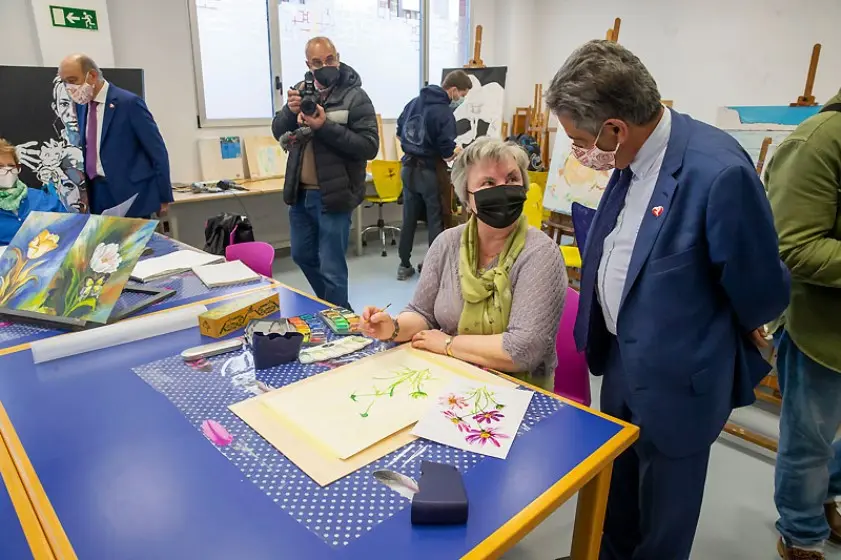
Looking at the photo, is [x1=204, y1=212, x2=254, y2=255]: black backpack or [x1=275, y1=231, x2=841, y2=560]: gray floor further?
[x1=204, y1=212, x2=254, y2=255]: black backpack

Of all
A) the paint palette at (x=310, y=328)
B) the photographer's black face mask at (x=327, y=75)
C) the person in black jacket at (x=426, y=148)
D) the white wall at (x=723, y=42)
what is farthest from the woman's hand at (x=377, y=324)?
the white wall at (x=723, y=42)

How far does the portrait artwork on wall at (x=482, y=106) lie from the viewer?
6.14 m

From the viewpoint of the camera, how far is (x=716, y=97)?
5.45 m

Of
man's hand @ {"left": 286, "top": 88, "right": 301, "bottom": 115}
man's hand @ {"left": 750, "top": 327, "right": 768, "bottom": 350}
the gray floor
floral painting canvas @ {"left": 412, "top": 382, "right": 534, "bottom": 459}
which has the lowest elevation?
the gray floor

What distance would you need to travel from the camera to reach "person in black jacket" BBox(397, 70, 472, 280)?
4332 millimetres

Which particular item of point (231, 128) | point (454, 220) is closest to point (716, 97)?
point (454, 220)

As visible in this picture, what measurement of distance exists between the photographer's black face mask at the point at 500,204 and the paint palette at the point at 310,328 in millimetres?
566

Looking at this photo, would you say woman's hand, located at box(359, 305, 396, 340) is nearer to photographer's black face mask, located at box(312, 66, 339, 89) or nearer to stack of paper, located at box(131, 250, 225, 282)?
stack of paper, located at box(131, 250, 225, 282)

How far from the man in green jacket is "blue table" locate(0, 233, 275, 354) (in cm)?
165

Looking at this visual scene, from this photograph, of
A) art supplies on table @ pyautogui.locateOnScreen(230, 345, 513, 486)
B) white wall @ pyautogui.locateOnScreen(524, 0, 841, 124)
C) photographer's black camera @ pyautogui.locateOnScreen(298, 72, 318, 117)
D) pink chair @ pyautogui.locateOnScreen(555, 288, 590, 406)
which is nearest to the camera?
art supplies on table @ pyautogui.locateOnScreen(230, 345, 513, 486)

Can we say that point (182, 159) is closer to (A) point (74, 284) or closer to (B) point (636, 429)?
(A) point (74, 284)

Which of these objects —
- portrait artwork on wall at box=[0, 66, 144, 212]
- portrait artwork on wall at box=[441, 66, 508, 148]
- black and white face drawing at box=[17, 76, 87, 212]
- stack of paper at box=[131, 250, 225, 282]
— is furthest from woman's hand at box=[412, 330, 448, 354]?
portrait artwork on wall at box=[441, 66, 508, 148]

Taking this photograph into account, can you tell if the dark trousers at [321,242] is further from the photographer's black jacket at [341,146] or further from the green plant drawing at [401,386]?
the green plant drawing at [401,386]

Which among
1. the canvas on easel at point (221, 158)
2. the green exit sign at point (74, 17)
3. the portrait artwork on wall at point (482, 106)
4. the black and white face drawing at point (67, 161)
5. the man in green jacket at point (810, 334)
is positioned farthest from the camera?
the portrait artwork on wall at point (482, 106)
